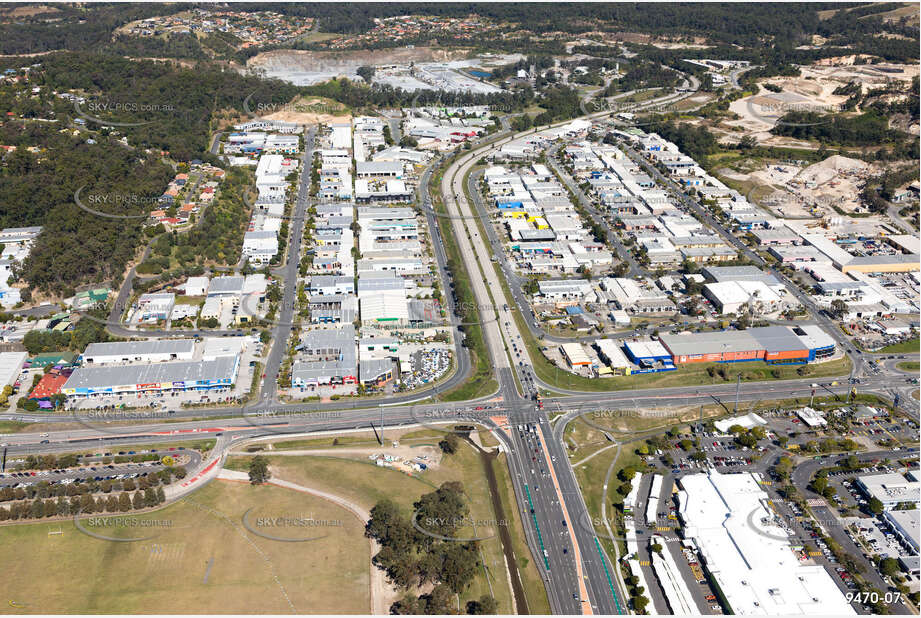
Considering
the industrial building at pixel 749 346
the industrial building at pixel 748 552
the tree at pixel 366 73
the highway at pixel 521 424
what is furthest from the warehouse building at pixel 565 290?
the tree at pixel 366 73

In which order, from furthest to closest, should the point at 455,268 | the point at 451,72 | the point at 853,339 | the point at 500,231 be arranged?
the point at 451,72
the point at 500,231
the point at 455,268
the point at 853,339

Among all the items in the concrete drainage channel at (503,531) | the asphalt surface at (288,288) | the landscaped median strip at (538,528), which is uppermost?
the landscaped median strip at (538,528)

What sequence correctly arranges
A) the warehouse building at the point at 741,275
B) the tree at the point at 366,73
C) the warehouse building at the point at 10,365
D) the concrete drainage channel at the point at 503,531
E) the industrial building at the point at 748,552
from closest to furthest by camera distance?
1. the industrial building at the point at 748,552
2. the concrete drainage channel at the point at 503,531
3. the warehouse building at the point at 10,365
4. the warehouse building at the point at 741,275
5. the tree at the point at 366,73

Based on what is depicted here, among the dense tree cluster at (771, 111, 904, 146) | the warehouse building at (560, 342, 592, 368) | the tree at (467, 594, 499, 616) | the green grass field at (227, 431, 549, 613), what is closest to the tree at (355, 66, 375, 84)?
the dense tree cluster at (771, 111, 904, 146)

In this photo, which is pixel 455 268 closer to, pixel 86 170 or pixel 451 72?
pixel 86 170

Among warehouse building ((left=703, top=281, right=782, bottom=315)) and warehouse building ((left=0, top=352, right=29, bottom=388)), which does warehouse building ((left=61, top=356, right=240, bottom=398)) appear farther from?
warehouse building ((left=703, top=281, right=782, bottom=315))

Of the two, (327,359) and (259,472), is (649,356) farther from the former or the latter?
(259,472)

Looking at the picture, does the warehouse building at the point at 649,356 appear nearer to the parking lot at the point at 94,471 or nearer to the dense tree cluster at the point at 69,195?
the parking lot at the point at 94,471

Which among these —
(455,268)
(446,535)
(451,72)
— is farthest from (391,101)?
(446,535)
